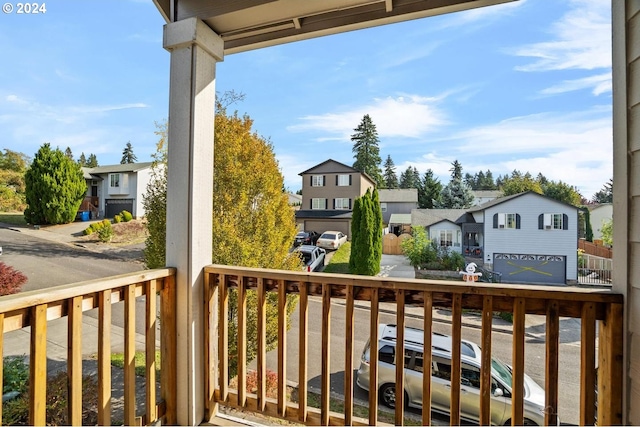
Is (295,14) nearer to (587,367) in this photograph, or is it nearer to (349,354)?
(349,354)

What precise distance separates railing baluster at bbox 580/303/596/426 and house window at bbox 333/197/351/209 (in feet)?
7.03

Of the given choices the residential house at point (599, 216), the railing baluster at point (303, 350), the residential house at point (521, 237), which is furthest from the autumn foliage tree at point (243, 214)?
the residential house at point (599, 216)

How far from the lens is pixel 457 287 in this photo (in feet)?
4.02

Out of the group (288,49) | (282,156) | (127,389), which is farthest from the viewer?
(282,156)

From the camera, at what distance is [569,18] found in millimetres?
1966

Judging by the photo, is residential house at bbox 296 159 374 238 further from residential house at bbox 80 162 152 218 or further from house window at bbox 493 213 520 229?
residential house at bbox 80 162 152 218

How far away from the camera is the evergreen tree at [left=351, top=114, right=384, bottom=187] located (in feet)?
11.0

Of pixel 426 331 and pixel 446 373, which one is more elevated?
pixel 426 331

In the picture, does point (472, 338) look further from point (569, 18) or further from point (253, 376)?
point (253, 376)

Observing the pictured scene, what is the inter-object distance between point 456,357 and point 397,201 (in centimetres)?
207

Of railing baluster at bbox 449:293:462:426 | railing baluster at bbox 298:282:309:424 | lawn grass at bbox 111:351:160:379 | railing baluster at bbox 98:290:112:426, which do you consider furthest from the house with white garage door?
lawn grass at bbox 111:351:160:379

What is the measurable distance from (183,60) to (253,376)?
3.14 m

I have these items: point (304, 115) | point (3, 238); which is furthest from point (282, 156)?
point (3, 238)

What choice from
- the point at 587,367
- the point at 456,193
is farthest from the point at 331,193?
the point at 587,367
